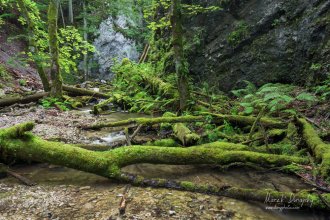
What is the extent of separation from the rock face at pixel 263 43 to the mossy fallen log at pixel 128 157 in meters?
5.38

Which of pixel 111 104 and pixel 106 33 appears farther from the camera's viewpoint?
pixel 106 33

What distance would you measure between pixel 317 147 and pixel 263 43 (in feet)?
23.3

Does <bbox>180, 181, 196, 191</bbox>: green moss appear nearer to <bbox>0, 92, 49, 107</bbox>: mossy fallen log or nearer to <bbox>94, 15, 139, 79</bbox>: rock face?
<bbox>0, 92, 49, 107</bbox>: mossy fallen log

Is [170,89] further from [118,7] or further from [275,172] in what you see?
[118,7]

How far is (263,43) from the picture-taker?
11.7m

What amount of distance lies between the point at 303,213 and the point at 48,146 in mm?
4610

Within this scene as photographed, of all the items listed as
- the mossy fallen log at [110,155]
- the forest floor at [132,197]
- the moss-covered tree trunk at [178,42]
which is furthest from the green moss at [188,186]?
the moss-covered tree trunk at [178,42]

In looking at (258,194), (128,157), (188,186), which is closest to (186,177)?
(188,186)

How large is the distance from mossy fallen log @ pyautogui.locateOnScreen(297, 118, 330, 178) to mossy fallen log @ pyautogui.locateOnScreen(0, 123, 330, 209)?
0.31m

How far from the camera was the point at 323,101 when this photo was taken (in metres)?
8.37

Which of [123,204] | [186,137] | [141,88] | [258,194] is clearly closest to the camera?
[123,204]

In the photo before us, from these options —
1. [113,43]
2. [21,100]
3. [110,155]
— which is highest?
[113,43]

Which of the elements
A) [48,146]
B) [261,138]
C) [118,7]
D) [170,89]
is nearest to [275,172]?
[261,138]

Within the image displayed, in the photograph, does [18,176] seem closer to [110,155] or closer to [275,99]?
[110,155]
